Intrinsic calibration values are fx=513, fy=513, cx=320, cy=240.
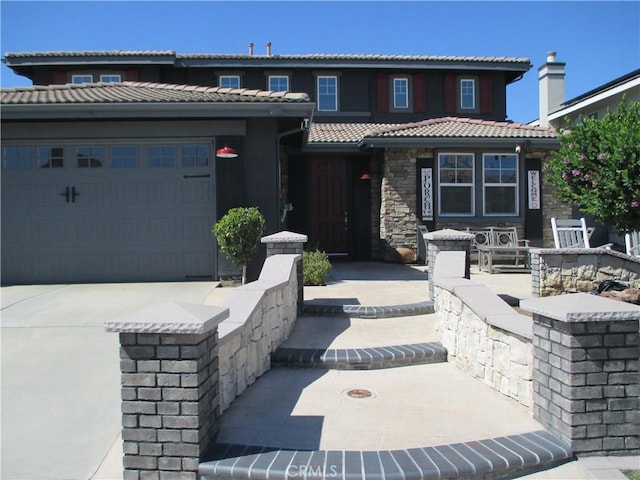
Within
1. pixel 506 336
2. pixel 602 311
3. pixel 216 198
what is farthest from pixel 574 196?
pixel 216 198

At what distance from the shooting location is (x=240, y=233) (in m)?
8.48

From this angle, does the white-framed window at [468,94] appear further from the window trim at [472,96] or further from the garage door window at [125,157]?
the garage door window at [125,157]

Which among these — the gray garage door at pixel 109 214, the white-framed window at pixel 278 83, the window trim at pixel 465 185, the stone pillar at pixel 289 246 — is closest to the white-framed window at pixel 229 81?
the white-framed window at pixel 278 83

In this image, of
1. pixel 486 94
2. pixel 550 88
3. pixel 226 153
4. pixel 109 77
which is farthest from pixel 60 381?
pixel 550 88

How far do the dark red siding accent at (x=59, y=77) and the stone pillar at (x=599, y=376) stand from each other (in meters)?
16.7

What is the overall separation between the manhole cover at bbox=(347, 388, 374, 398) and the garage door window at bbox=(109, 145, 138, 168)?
6.47 metres

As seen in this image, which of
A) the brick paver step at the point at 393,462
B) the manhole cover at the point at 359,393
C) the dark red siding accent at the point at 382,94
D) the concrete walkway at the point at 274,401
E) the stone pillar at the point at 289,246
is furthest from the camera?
the dark red siding accent at the point at 382,94

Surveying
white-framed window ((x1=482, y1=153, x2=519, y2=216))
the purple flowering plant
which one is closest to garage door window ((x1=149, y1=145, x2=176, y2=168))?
the purple flowering plant

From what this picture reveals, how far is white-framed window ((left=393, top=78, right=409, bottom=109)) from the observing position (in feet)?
53.7

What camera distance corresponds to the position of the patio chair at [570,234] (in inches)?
433

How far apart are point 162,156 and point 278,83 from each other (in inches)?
313

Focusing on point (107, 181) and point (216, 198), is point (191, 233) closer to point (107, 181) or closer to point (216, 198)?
point (216, 198)

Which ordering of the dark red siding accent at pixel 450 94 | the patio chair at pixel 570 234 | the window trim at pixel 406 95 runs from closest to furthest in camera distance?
the patio chair at pixel 570 234, the window trim at pixel 406 95, the dark red siding accent at pixel 450 94

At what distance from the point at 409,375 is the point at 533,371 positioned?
4.35 feet
